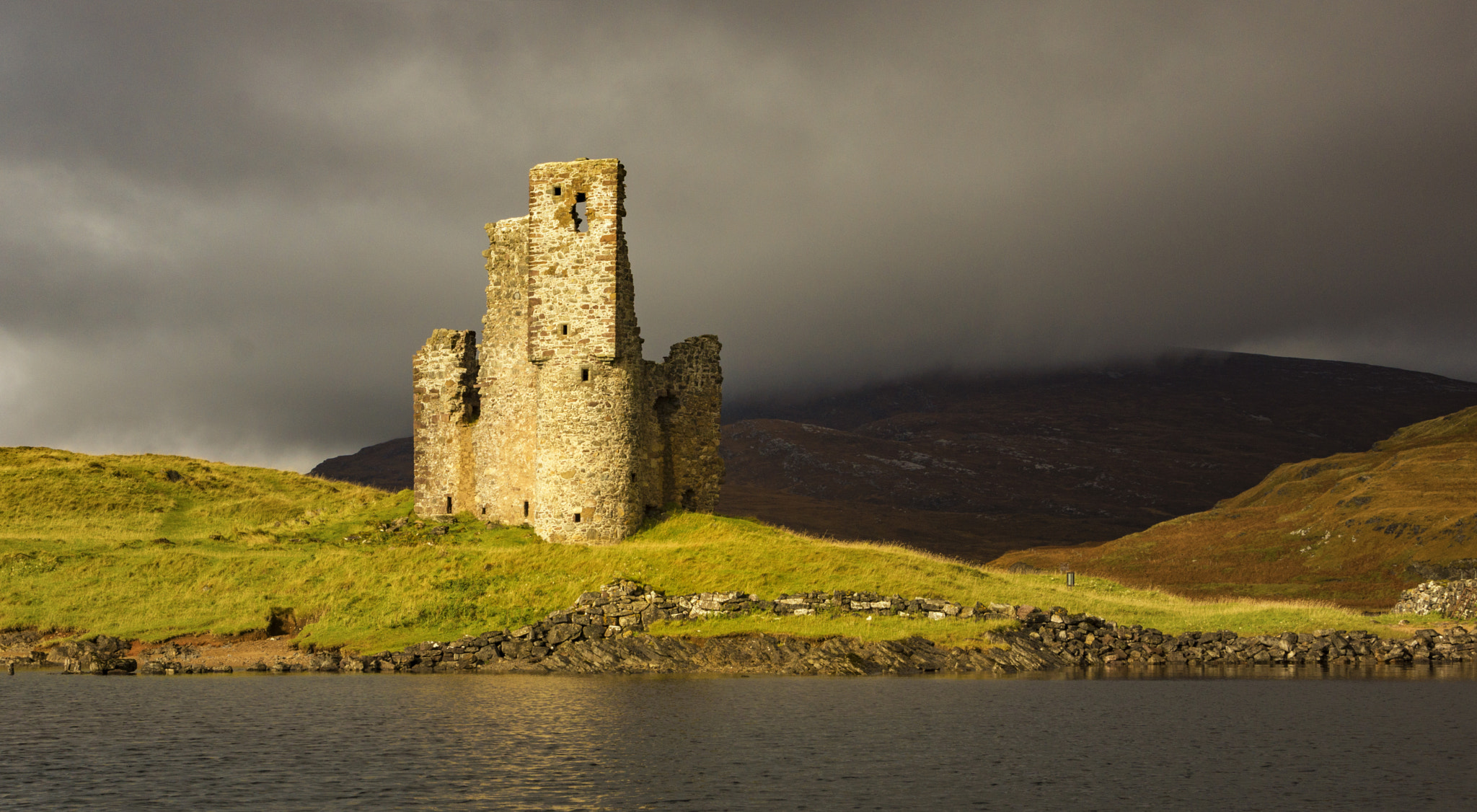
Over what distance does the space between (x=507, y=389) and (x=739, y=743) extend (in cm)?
2961

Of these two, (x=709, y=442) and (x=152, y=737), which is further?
(x=709, y=442)

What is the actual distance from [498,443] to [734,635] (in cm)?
1771

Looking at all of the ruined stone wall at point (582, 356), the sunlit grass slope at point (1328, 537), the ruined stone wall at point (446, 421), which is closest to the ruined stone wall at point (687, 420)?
the ruined stone wall at point (582, 356)

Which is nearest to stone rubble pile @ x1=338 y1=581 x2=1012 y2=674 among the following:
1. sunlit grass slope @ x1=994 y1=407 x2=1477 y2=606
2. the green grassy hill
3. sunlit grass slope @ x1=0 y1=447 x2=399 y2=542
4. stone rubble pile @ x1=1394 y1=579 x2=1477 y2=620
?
the green grassy hill

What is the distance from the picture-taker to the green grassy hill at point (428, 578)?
4212 cm

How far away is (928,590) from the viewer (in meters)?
43.4

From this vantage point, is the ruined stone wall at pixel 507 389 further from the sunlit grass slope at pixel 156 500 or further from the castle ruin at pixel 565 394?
the sunlit grass slope at pixel 156 500

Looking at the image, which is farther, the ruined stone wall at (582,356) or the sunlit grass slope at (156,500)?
the sunlit grass slope at (156,500)

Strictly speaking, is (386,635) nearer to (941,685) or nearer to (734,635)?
(734,635)

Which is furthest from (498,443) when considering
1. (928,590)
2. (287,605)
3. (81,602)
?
(928,590)

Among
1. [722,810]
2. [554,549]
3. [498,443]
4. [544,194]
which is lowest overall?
[722,810]

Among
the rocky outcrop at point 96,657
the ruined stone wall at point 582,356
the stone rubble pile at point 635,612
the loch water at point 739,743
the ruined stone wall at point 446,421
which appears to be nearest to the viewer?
the loch water at point 739,743

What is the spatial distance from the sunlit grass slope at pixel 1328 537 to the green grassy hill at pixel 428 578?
19.5 m

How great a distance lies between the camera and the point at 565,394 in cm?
4906
